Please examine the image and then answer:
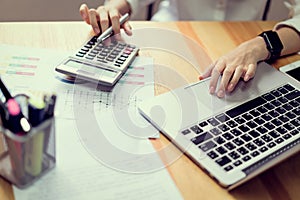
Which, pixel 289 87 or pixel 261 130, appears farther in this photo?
pixel 289 87

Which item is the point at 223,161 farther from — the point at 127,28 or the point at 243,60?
the point at 127,28

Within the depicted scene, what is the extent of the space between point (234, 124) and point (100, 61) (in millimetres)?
285

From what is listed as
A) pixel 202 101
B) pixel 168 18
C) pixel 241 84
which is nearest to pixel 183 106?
pixel 202 101

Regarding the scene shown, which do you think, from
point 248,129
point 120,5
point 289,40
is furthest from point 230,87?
point 120,5

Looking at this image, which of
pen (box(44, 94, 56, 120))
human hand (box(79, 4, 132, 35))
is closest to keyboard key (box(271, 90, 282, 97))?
human hand (box(79, 4, 132, 35))

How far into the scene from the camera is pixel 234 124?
2.55 ft

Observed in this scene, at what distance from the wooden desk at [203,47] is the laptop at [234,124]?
2 cm

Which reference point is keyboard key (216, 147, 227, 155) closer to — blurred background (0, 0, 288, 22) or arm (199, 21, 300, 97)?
arm (199, 21, 300, 97)

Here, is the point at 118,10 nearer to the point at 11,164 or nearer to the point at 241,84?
the point at 241,84

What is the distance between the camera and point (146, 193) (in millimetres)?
672

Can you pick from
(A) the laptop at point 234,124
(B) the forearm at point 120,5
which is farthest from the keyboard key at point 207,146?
(B) the forearm at point 120,5

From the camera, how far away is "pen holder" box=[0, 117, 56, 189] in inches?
24.2

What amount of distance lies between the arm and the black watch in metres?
0.01

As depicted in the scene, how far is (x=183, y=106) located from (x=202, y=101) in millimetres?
40
